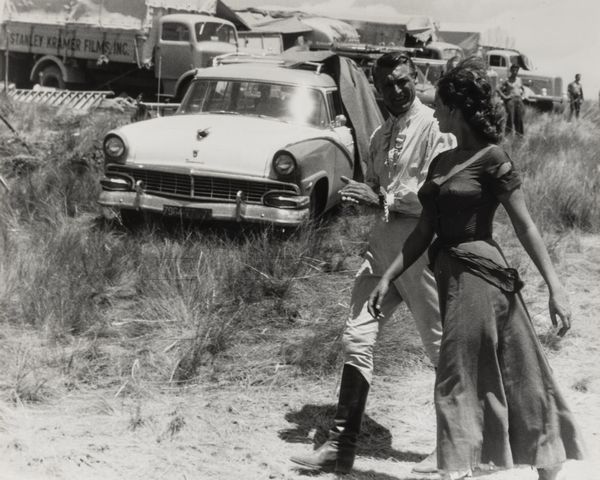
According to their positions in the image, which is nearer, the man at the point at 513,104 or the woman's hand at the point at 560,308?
the woman's hand at the point at 560,308

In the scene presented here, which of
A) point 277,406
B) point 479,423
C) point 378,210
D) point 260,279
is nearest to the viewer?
point 479,423

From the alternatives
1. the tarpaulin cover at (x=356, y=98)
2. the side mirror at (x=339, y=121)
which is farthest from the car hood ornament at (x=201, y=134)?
the tarpaulin cover at (x=356, y=98)

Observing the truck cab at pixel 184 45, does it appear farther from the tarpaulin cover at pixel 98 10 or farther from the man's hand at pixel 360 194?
the man's hand at pixel 360 194

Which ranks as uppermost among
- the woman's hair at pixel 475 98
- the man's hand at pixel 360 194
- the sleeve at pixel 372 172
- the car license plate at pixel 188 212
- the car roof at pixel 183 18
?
the car roof at pixel 183 18

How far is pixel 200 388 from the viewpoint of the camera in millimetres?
4352

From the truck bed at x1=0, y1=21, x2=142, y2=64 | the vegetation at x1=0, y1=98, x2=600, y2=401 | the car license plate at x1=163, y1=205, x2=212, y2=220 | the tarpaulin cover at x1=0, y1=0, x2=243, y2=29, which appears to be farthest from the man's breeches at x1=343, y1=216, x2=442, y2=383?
the tarpaulin cover at x1=0, y1=0, x2=243, y2=29

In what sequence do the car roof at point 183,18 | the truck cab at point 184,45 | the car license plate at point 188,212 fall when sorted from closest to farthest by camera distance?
the car license plate at point 188,212 → the truck cab at point 184,45 → the car roof at point 183,18

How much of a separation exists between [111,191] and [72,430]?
3805mm

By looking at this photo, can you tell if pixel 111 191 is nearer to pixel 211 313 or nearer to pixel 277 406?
pixel 211 313

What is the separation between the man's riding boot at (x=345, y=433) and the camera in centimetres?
354

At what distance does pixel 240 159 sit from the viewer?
7105mm

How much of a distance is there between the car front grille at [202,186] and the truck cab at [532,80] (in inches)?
746

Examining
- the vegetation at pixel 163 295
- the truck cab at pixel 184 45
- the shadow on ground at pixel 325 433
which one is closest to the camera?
the shadow on ground at pixel 325 433

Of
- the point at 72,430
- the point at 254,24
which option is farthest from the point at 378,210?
the point at 254,24
